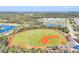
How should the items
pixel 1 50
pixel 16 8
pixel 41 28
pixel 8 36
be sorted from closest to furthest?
pixel 1 50 < pixel 8 36 < pixel 41 28 < pixel 16 8

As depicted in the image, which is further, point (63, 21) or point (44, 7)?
point (44, 7)

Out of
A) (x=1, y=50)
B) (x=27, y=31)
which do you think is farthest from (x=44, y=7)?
(x=1, y=50)

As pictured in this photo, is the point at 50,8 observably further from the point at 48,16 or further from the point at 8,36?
the point at 8,36

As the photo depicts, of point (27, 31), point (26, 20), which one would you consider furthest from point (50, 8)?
point (27, 31)

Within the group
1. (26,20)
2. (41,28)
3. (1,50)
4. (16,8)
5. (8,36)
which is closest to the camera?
(1,50)

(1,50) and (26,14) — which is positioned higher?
(26,14)

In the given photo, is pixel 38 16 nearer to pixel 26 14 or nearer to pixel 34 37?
pixel 26 14
